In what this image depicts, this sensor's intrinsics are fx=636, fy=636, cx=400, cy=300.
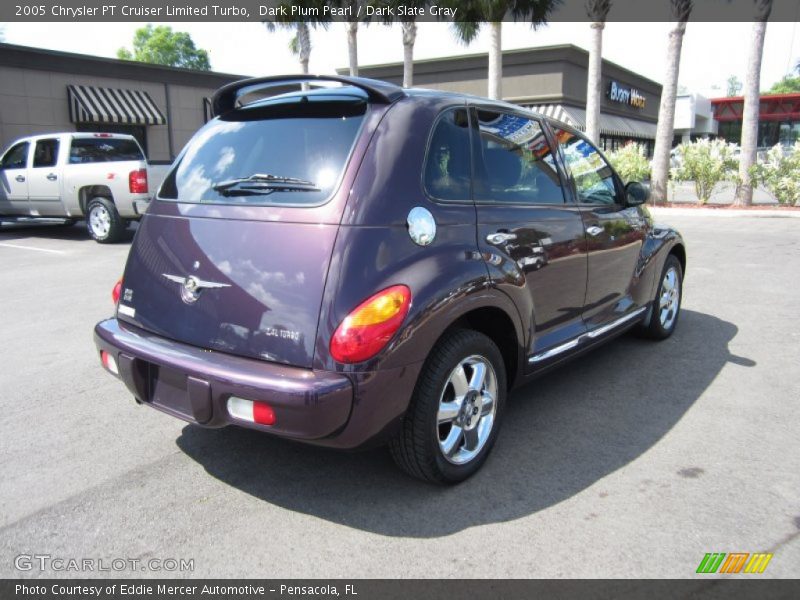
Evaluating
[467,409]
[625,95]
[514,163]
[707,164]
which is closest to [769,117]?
[625,95]

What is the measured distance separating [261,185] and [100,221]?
9.84 m

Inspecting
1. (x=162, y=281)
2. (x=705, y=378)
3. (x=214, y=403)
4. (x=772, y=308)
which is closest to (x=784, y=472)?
(x=705, y=378)

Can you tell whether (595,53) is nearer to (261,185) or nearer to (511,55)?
(511,55)

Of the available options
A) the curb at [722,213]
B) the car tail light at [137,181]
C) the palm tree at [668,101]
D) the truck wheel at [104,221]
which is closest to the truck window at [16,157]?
the truck wheel at [104,221]

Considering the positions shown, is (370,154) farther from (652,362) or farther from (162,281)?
(652,362)

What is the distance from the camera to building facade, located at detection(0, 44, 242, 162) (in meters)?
19.2

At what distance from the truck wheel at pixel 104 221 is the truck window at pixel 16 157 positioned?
2.17m

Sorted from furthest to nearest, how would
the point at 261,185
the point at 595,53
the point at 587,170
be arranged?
the point at 595,53 < the point at 587,170 < the point at 261,185

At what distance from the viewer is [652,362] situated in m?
4.90

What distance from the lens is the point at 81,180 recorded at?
1171cm

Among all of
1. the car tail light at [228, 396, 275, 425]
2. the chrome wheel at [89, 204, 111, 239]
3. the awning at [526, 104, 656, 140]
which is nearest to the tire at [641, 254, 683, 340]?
the car tail light at [228, 396, 275, 425]

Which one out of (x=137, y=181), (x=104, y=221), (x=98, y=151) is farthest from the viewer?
(x=98, y=151)

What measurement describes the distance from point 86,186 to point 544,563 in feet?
38.2

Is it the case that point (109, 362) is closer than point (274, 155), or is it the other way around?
point (274, 155)
